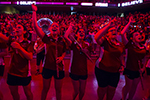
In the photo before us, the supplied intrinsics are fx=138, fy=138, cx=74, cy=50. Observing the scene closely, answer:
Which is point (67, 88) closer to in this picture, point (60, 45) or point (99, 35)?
point (60, 45)

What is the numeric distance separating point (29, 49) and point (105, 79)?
4.83ft

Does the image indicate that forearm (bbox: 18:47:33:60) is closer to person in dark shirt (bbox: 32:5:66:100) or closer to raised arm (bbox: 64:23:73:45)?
person in dark shirt (bbox: 32:5:66:100)

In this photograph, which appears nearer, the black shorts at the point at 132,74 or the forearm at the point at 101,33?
the forearm at the point at 101,33

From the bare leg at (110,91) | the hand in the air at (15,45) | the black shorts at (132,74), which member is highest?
the hand in the air at (15,45)

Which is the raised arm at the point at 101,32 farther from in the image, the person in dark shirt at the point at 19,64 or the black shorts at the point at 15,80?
the black shorts at the point at 15,80

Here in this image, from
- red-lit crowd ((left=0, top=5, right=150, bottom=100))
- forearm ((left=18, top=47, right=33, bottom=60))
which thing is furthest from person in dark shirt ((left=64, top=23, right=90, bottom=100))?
forearm ((left=18, top=47, right=33, bottom=60))

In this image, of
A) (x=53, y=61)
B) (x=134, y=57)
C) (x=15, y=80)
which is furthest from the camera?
(x=134, y=57)

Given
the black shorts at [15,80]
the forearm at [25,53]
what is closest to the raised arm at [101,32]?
the forearm at [25,53]

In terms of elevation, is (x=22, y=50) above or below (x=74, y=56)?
above

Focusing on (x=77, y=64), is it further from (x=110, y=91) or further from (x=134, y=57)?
(x=134, y=57)

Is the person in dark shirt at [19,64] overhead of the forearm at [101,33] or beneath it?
beneath

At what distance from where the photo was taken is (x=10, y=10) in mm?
22078

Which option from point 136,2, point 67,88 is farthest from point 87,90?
point 136,2

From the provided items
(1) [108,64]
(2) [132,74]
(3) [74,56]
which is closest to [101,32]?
(1) [108,64]
